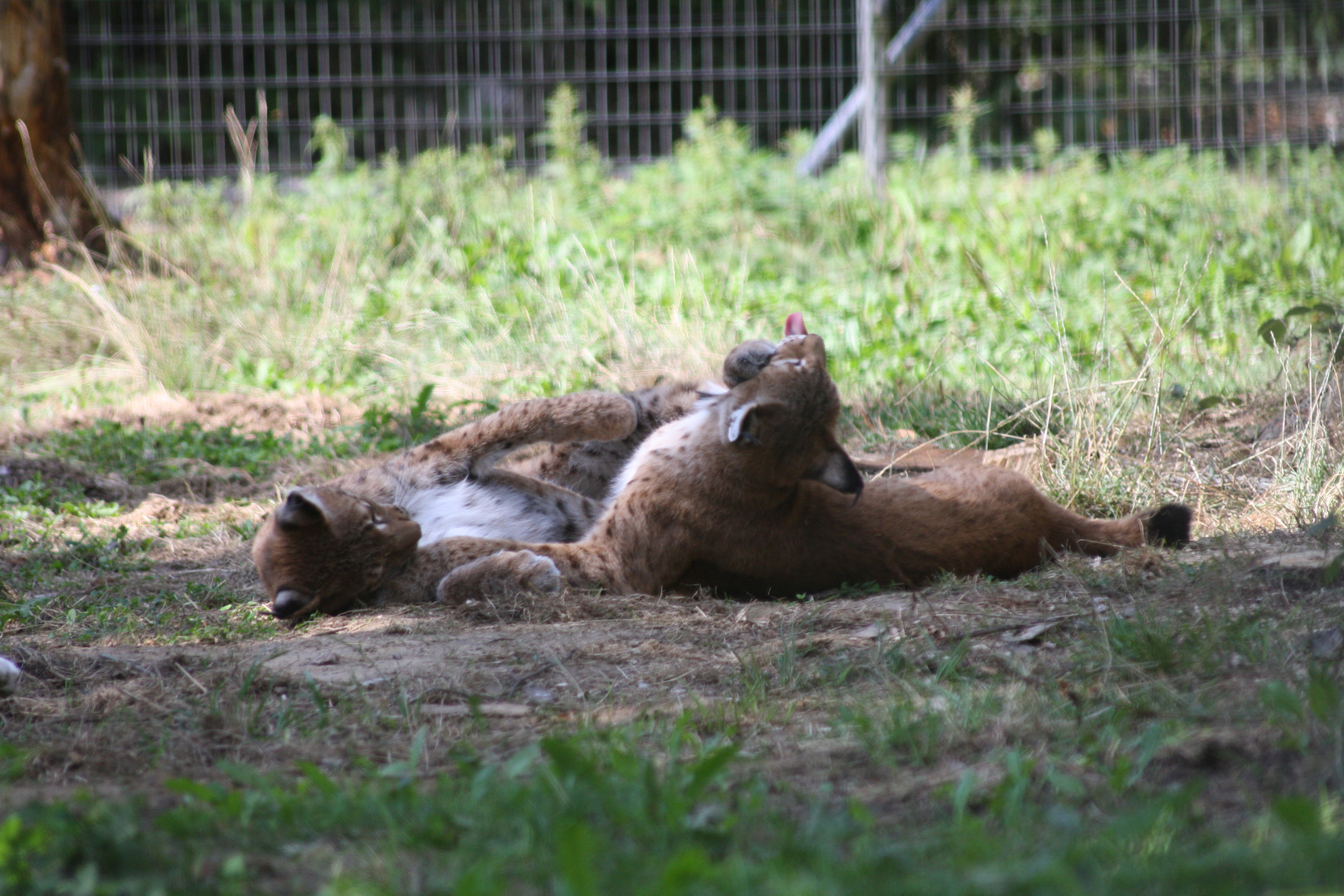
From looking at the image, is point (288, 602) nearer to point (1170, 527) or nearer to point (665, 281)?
point (1170, 527)

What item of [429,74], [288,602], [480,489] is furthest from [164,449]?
[429,74]

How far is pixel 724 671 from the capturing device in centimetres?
323

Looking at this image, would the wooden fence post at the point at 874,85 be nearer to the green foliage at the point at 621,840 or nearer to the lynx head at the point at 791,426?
the lynx head at the point at 791,426

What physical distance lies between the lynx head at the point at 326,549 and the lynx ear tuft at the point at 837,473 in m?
1.55

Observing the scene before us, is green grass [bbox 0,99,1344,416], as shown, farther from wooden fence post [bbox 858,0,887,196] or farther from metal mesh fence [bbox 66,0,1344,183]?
metal mesh fence [bbox 66,0,1344,183]

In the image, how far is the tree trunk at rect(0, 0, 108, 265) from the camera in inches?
360

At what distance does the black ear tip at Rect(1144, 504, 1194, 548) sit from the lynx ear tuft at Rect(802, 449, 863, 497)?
109cm

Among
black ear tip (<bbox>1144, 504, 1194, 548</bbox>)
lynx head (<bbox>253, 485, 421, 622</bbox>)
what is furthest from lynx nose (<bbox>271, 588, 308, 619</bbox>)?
black ear tip (<bbox>1144, 504, 1194, 548</bbox>)

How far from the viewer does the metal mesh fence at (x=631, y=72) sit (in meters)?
12.6

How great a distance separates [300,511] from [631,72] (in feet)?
32.8

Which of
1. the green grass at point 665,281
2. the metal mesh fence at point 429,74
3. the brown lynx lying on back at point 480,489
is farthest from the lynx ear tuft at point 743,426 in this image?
the metal mesh fence at point 429,74

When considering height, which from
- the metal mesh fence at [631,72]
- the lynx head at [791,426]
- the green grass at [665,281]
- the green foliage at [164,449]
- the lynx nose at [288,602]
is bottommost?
the lynx nose at [288,602]

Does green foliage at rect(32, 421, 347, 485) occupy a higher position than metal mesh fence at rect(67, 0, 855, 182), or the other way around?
metal mesh fence at rect(67, 0, 855, 182)

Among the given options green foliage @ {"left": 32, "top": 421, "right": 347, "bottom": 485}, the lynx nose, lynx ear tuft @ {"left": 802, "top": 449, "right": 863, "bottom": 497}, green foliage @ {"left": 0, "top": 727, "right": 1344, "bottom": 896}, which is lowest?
the lynx nose
